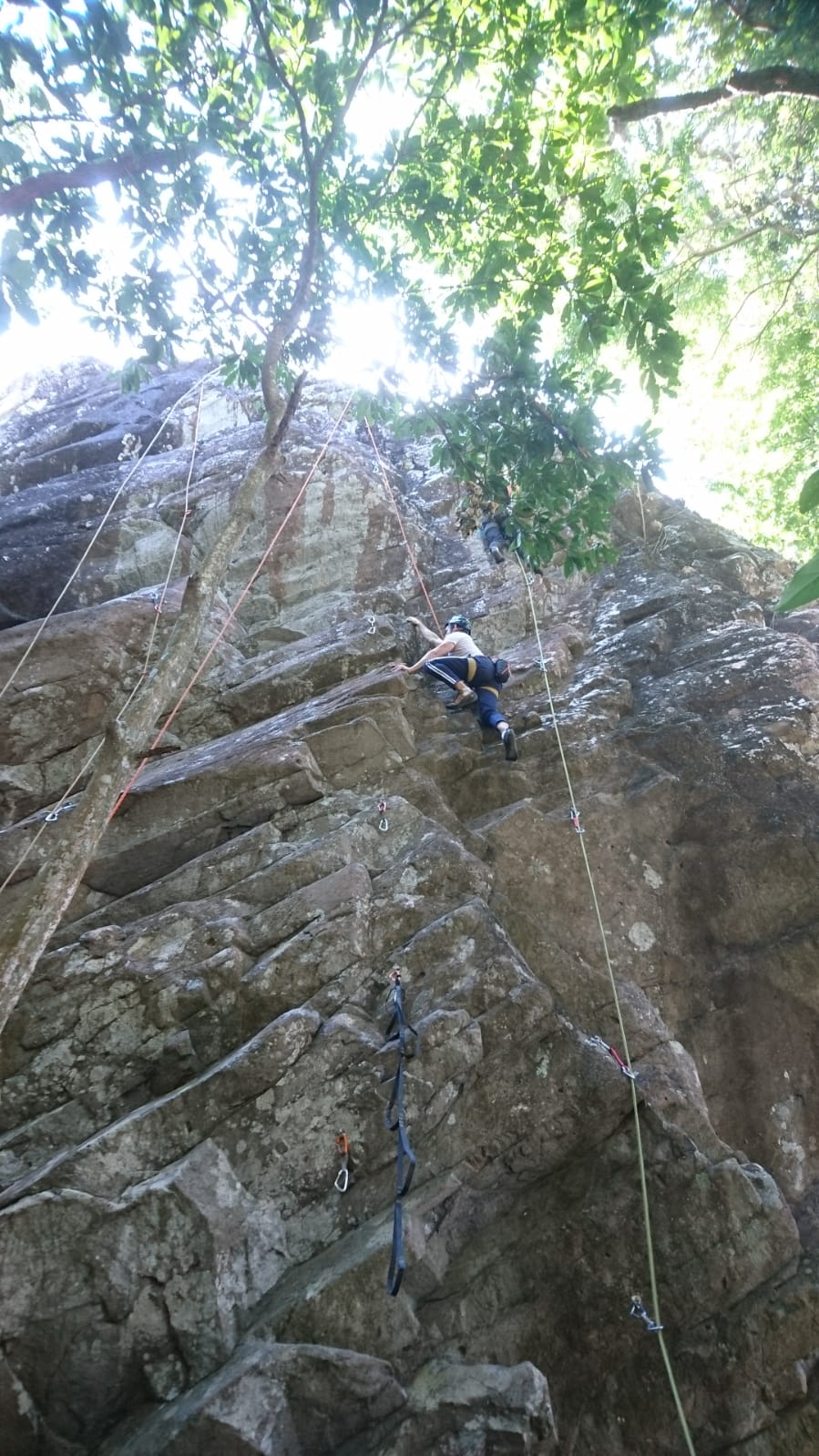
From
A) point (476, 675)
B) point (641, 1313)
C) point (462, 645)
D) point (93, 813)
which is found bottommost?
point (641, 1313)

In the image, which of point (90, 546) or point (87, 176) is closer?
point (87, 176)

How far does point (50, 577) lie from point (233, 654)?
326cm

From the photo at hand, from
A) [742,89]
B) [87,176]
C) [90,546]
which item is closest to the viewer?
[87,176]

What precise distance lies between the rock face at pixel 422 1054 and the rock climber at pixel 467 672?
0.90 ft

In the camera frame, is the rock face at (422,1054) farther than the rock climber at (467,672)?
No

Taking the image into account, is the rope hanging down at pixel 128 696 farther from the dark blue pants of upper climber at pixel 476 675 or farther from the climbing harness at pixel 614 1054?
the climbing harness at pixel 614 1054

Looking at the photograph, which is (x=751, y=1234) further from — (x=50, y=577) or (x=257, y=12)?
(x=50, y=577)

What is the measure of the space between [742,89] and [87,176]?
228 inches

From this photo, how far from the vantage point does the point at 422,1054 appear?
186 inches

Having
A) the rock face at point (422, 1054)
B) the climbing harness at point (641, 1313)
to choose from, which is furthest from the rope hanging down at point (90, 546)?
the climbing harness at point (641, 1313)

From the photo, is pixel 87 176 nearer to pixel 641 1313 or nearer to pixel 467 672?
pixel 467 672

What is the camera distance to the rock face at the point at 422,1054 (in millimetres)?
3850

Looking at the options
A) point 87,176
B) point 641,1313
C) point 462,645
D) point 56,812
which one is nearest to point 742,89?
point 462,645

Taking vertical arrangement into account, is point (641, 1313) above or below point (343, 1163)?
below
